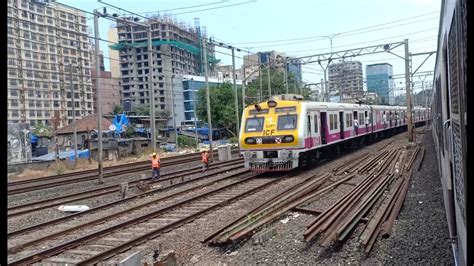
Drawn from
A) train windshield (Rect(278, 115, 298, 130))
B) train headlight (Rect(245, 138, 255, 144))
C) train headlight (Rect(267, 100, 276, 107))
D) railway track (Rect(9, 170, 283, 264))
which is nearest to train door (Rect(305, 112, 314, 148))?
train windshield (Rect(278, 115, 298, 130))

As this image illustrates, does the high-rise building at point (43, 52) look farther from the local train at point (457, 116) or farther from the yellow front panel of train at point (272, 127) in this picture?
the local train at point (457, 116)

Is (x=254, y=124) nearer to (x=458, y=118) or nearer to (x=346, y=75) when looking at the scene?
(x=458, y=118)

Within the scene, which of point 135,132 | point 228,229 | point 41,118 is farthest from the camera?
point 135,132

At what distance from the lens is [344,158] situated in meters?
19.1

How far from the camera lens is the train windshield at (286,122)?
14.6 m

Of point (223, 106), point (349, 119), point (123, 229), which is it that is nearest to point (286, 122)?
point (349, 119)

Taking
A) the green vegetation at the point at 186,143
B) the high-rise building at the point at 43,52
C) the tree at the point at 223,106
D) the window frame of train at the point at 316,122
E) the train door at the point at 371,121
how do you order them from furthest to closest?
1. the tree at the point at 223,106
2. the green vegetation at the point at 186,143
3. the train door at the point at 371,121
4. the high-rise building at the point at 43,52
5. the window frame of train at the point at 316,122

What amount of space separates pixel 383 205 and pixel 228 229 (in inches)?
129

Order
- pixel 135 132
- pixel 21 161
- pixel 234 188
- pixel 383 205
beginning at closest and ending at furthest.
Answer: pixel 383 205
pixel 234 188
pixel 21 161
pixel 135 132

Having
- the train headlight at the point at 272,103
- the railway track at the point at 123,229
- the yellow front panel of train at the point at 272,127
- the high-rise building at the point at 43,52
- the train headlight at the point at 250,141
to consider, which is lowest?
the railway track at the point at 123,229

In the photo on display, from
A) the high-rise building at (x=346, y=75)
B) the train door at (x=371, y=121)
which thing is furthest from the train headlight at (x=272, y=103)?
the high-rise building at (x=346, y=75)

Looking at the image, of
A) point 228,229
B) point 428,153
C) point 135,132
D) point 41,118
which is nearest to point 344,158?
point 428,153

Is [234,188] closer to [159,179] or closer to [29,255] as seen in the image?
[159,179]

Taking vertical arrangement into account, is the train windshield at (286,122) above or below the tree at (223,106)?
below
